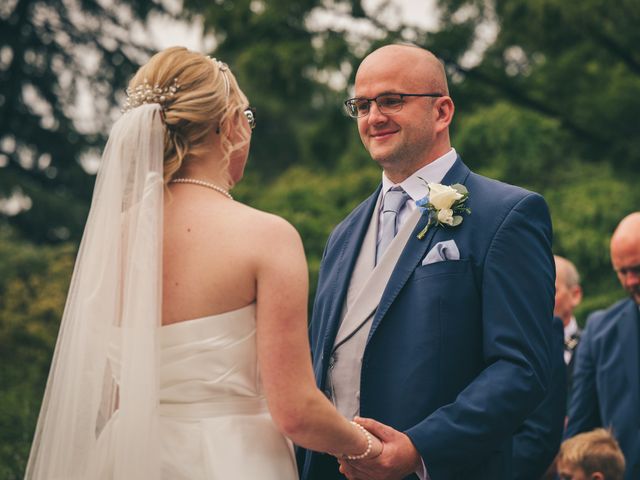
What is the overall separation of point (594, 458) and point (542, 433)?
61 cm

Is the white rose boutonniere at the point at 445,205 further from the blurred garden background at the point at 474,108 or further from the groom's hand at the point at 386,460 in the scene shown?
the blurred garden background at the point at 474,108

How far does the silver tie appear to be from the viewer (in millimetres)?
3945

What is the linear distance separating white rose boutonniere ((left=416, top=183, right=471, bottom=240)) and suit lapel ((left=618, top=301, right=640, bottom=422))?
243cm

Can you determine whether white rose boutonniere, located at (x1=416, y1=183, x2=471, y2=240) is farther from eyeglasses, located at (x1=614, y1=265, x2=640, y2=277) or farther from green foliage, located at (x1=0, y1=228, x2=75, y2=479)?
green foliage, located at (x1=0, y1=228, x2=75, y2=479)

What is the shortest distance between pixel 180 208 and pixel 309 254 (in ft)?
21.1

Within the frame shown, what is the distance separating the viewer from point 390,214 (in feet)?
13.1

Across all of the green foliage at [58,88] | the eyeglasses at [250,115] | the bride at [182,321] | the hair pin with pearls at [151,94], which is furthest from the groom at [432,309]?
the green foliage at [58,88]

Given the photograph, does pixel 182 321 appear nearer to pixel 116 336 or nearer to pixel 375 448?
pixel 116 336

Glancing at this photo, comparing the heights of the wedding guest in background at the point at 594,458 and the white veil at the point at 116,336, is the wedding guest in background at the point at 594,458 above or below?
below

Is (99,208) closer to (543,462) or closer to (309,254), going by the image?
(543,462)

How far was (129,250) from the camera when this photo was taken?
123 inches

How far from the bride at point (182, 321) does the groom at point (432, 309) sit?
34 centimetres

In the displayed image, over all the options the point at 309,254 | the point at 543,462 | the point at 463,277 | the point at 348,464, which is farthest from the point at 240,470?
the point at 309,254

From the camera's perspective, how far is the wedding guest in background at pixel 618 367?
5.57 metres
